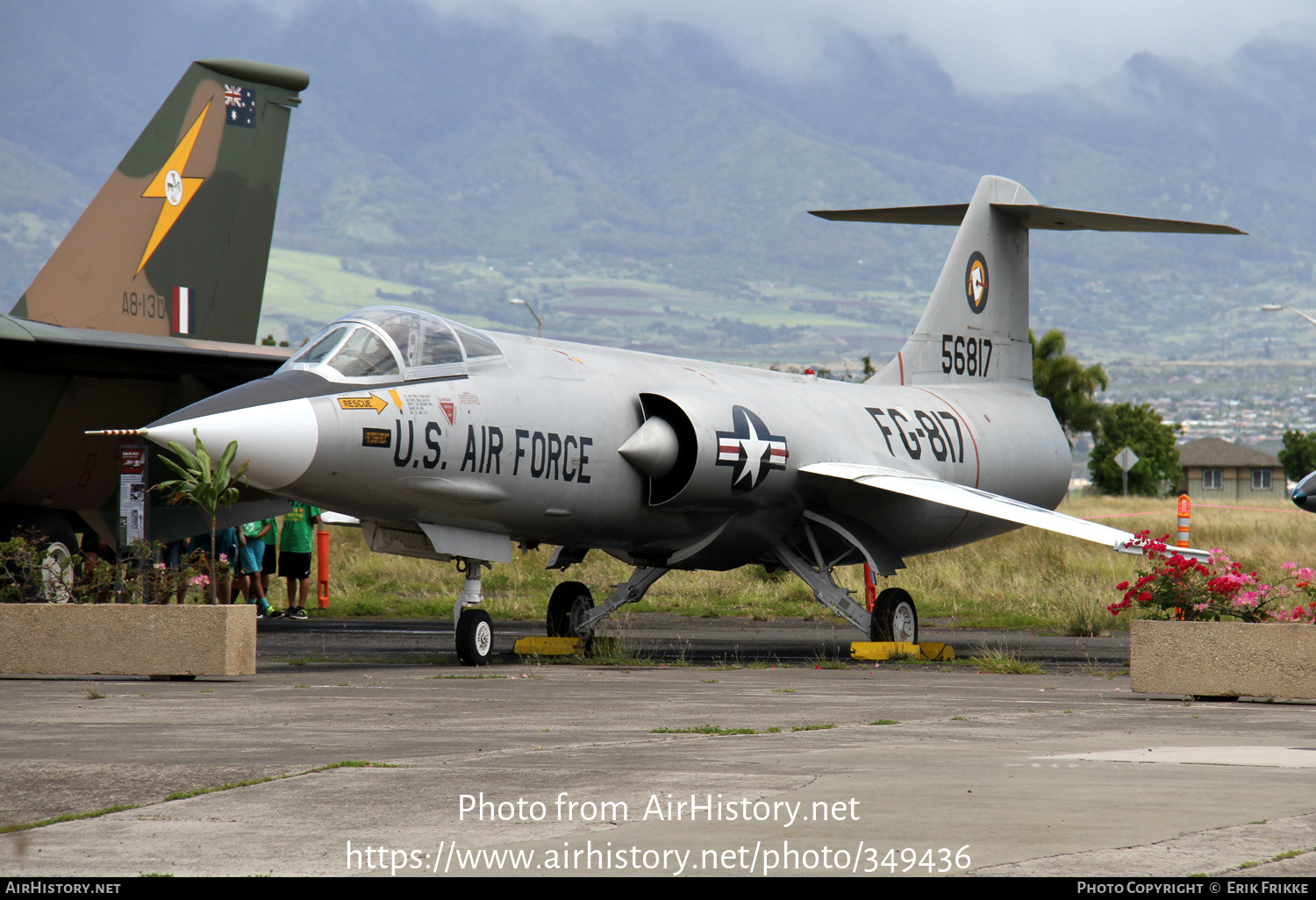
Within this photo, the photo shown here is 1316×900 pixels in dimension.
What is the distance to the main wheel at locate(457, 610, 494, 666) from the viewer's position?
40.2 ft

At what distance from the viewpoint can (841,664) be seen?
1346cm

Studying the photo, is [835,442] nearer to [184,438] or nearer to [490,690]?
[490,690]

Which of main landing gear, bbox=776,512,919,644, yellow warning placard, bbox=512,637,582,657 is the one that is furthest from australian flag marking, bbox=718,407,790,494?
yellow warning placard, bbox=512,637,582,657

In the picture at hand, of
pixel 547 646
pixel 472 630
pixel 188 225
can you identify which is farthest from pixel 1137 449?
pixel 472 630

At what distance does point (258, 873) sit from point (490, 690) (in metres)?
6.09

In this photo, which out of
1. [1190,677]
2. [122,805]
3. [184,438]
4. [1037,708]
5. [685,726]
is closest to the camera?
[122,805]

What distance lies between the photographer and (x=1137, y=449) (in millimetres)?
92438

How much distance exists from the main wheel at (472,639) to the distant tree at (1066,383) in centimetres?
7370

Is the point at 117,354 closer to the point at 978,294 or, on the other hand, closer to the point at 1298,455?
the point at 978,294

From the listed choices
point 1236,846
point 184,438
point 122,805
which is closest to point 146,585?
point 184,438

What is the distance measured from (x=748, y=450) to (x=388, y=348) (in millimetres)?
3622

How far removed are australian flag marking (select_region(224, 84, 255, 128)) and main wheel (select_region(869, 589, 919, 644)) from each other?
1058 centimetres

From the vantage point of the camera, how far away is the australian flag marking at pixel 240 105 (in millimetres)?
18938

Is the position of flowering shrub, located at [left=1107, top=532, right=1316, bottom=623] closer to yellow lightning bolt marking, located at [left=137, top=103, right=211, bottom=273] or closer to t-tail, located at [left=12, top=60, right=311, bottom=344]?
t-tail, located at [left=12, top=60, right=311, bottom=344]
